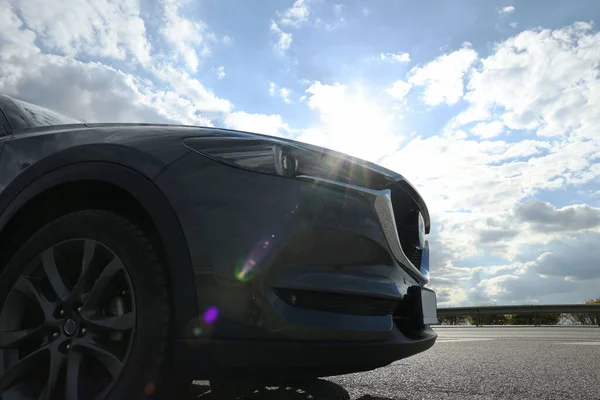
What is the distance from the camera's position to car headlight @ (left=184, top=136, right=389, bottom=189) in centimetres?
204

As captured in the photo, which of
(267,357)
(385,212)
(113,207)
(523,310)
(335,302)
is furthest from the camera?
(523,310)

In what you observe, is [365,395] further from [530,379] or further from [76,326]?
[76,326]

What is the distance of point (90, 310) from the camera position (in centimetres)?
204

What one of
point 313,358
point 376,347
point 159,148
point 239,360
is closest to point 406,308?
point 376,347

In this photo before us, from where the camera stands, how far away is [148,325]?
1.87 m

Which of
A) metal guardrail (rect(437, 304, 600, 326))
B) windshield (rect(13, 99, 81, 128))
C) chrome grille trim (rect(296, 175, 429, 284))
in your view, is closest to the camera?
chrome grille trim (rect(296, 175, 429, 284))

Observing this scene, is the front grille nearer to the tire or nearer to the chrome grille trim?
the chrome grille trim

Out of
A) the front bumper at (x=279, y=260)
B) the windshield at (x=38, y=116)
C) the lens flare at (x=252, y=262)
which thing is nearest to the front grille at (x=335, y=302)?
the front bumper at (x=279, y=260)

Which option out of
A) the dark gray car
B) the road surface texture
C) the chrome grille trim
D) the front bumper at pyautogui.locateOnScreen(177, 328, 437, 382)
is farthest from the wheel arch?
the road surface texture

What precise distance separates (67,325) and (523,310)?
50.9ft

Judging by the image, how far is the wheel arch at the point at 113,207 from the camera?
6.21 feet

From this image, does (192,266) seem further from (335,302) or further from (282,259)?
(335,302)

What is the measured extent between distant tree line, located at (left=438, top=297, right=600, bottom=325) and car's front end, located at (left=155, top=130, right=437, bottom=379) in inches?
600

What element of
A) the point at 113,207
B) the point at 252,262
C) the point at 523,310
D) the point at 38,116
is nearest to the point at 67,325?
the point at 113,207
